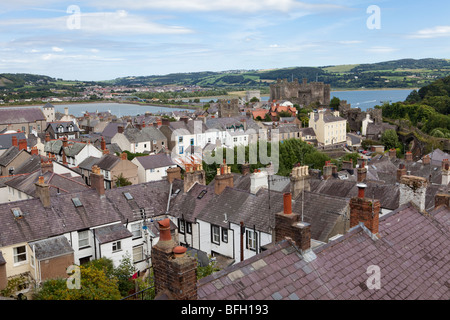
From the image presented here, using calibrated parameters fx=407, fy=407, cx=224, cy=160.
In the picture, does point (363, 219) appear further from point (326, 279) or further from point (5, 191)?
point (5, 191)

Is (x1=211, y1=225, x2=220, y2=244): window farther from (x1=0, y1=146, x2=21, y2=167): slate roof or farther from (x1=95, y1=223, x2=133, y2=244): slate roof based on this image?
(x1=0, y1=146, x2=21, y2=167): slate roof

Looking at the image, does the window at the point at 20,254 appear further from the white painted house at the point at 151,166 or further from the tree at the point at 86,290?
the white painted house at the point at 151,166

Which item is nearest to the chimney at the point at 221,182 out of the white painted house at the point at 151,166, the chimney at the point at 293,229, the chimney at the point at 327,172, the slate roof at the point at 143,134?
the chimney at the point at 327,172

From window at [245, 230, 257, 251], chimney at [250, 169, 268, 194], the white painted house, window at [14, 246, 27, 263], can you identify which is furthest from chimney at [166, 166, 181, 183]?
the white painted house

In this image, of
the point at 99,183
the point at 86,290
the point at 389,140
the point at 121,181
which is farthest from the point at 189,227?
the point at 389,140

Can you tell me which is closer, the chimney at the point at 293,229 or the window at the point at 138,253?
the chimney at the point at 293,229

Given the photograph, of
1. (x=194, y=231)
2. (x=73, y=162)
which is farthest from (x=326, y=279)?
(x=73, y=162)

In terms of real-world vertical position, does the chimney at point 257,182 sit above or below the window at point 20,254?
above

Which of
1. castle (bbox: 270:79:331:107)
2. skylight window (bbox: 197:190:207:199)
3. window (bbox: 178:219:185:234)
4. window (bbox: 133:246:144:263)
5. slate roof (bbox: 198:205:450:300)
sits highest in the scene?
castle (bbox: 270:79:331:107)
